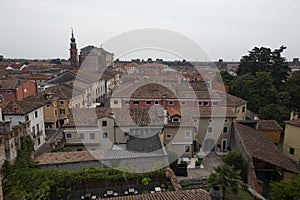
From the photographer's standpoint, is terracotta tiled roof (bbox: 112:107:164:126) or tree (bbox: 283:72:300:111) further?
tree (bbox: 283:72:300:111)

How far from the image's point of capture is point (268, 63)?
3269 cm

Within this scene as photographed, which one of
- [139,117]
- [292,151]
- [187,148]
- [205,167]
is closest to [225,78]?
[292,151]

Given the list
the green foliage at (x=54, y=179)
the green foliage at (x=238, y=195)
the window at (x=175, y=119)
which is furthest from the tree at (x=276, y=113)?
the green foliage at (x=54, y=179)

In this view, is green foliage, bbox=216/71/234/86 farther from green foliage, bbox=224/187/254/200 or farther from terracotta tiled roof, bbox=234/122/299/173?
green foliage, bbox=224/187/254/200

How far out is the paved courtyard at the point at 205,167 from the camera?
15.1 m

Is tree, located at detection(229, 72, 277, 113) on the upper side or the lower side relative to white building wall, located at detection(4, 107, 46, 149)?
upper

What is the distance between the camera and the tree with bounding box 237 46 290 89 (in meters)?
30.6

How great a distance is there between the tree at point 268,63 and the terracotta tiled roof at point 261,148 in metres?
16.1

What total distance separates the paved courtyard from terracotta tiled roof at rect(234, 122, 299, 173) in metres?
2.73

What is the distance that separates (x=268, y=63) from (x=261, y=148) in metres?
21.4

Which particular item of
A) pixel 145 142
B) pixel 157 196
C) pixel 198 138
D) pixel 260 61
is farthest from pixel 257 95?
pixel 157 196

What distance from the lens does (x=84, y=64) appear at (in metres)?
51.0

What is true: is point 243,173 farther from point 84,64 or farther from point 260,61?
point 84,64

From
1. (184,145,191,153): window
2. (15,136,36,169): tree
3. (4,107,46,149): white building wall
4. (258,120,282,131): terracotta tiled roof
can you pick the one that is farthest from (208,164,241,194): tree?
(4,107,46,149): white building wall
